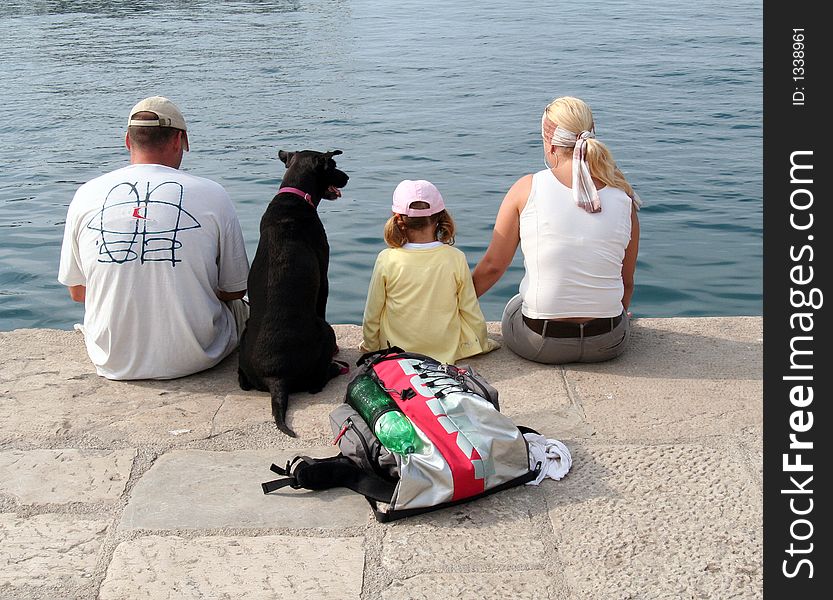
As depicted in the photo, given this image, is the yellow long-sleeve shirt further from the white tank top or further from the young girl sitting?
the white tank top

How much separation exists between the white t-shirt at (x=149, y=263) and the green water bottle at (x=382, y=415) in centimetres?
105

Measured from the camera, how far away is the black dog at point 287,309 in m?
4.08

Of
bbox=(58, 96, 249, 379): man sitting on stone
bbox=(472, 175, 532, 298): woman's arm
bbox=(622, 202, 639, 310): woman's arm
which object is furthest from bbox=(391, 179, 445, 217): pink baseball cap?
bbox=(622, 202, 639, 310): woman's arm

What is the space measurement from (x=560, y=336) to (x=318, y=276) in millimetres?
1123

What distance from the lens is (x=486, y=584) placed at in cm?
283

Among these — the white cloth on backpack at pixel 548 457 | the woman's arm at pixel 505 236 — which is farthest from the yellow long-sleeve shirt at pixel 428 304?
the white cloth on backpack at pixel 548 457

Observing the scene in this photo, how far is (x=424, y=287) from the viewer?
450cm

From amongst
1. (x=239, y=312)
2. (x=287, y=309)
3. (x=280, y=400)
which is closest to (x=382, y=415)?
(x=280, y=400)

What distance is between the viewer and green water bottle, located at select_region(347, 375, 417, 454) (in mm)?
3244

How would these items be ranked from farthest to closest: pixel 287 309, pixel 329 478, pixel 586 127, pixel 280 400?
pixel 586 127
pixel 287 309
pixel 280 400
pixel 329 478

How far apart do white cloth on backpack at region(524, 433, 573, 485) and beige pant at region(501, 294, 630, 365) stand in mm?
914

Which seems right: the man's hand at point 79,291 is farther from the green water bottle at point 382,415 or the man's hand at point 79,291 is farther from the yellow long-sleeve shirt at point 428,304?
the green water bottle at point 382,415

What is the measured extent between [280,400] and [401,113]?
10140mm

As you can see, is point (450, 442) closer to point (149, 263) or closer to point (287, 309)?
point (287, 309)
